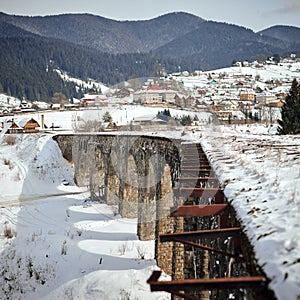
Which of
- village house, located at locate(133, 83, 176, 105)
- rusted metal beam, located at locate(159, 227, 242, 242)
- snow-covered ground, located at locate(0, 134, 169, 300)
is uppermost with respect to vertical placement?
village house, located at locate(133, 83, 176, 105)

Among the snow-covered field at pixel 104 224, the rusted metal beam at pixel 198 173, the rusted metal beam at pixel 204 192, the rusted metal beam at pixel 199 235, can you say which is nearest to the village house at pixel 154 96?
the snow-covered field at pixel 104 224

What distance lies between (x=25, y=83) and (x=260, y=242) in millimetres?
99940

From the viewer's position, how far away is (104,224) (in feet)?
47.2

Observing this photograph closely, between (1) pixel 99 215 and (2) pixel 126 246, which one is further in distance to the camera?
(1) pixel 99 215

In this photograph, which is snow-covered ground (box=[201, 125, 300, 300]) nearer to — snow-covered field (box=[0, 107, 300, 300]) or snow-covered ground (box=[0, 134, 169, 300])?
snow-covered field (box=[0, 107, 300, 300])

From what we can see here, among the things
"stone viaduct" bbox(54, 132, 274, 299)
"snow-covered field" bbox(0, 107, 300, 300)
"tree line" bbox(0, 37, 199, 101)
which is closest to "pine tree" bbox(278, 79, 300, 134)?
"snow-covered field" bbox(0, 107, 300, 300)

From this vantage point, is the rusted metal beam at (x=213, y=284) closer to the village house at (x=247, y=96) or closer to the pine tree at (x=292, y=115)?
the pine tree at (x=292, y=115)

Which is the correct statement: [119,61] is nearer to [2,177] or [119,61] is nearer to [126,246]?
[2,177]

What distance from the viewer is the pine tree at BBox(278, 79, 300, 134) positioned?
2284 cm

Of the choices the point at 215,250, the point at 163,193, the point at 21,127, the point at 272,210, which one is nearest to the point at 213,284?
the point at 215,250

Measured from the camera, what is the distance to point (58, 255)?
11109 mm

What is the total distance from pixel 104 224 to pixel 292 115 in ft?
50.7

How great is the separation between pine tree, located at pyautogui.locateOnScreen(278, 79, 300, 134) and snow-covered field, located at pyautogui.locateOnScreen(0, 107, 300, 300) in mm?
9254

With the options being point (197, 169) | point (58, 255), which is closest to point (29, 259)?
point (58, 255)
